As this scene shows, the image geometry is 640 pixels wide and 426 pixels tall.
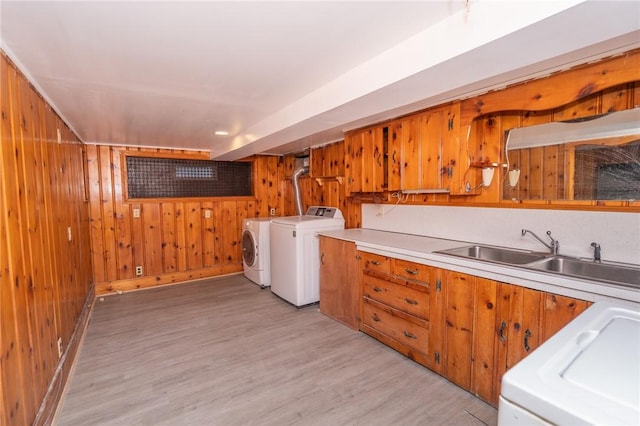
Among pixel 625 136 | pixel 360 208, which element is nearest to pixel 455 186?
pixel 625 136

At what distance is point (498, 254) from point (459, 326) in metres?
0.68

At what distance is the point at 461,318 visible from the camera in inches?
83.6

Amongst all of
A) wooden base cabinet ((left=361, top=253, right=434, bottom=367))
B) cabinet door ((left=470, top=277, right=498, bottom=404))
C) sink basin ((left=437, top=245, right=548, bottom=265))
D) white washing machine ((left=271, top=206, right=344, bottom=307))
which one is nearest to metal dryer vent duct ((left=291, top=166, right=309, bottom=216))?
white washing machine ((left=271, top=206, right=344, bottom=307))

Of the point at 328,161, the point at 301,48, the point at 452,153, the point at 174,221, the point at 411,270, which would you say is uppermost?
the point at 301,48

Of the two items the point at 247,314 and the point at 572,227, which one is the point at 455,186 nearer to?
the point at 572,227

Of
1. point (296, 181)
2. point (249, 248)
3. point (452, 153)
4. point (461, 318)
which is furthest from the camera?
point (296, 181)

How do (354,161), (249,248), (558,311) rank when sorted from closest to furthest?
(558,311) < (354,161) < (249,248)

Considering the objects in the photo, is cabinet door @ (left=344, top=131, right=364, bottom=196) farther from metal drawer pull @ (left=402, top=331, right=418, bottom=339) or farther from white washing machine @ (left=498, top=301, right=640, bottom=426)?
white washing machine @ (left=498, top=301, right=640, bottom=426)

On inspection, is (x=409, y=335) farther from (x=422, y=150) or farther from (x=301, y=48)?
(x=301, y=48)

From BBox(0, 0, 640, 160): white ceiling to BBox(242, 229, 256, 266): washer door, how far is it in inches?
96.6

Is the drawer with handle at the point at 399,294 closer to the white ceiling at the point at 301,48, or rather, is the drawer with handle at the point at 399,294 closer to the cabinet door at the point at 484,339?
the cabinet door at the point at 484,339

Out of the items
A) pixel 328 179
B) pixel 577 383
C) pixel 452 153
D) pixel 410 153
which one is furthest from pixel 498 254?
pixel 328 179

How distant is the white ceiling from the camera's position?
126 cm

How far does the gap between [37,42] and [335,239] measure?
2.61 m
